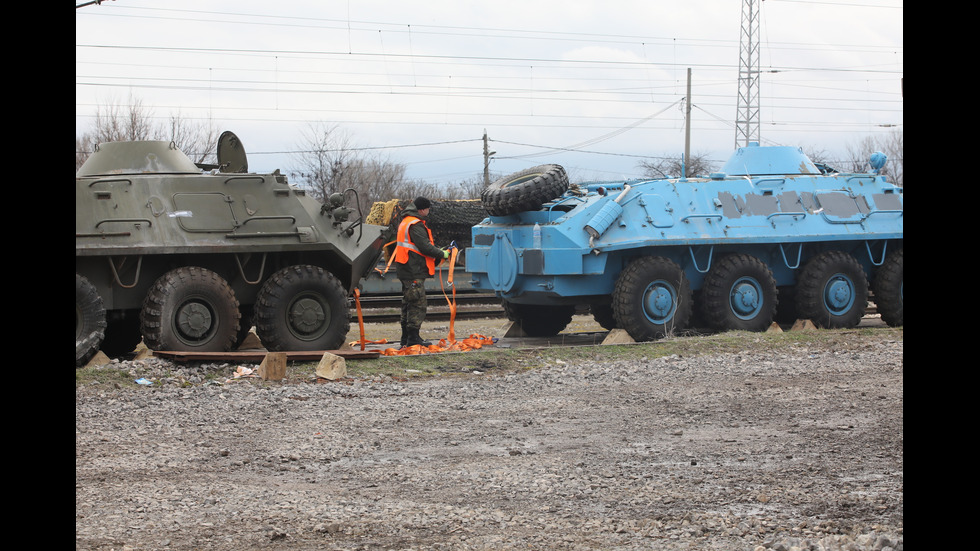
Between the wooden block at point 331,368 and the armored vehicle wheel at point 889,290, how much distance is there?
880 centimetres

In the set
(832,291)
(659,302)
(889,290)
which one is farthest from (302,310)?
(889,290)

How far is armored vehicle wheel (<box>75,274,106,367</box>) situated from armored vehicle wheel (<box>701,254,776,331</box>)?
7681mm

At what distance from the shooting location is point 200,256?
1136cm

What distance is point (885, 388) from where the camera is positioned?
935cm

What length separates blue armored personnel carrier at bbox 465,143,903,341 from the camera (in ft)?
43.0

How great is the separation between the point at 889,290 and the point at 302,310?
344 inches

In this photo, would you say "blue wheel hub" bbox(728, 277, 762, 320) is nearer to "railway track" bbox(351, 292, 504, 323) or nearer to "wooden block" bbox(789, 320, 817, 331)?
"wooden block" bbox(789, 320, 817, 331)

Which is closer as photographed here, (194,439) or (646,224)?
(194,439)

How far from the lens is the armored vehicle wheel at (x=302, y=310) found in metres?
11.3

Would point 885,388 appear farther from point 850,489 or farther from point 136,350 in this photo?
point 136,350

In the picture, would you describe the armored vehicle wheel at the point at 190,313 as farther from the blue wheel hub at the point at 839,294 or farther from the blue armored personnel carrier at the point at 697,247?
the blue wheel hub at the point at 839,294

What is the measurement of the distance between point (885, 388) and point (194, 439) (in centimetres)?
601

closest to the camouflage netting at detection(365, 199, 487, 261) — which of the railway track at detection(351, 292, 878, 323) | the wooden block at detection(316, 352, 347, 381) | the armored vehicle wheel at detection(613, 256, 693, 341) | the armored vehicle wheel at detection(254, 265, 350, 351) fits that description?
the railway track at detection(351, 292, 878, 323)
